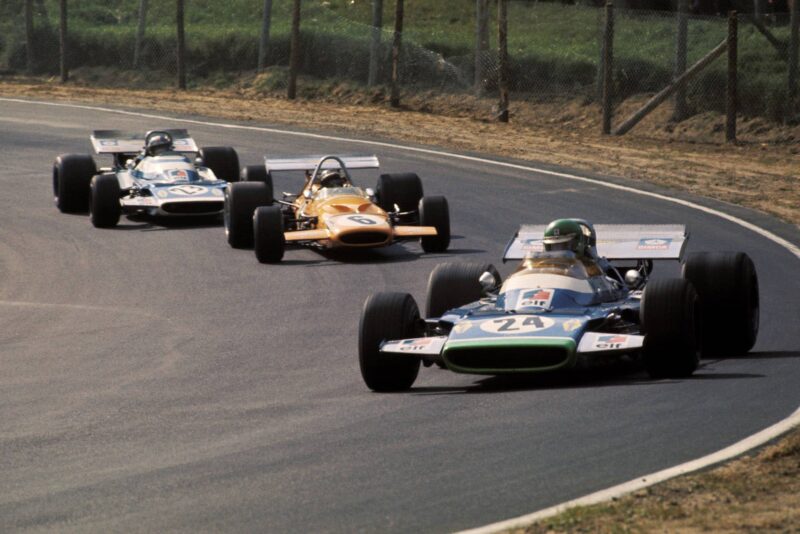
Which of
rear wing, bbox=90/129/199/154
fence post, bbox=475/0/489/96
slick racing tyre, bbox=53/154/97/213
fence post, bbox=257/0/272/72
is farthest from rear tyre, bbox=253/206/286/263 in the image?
fence post, bbox=257/0/272/72

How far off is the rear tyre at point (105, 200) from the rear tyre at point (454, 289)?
1116cm

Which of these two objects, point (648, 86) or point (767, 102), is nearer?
point (767, 102)

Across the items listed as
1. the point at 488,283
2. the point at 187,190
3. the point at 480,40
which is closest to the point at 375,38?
the point at 480,40

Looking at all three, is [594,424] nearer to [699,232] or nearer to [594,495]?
[594,495]

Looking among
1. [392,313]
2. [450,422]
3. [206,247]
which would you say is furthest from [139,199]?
[450,422]

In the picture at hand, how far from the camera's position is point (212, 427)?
11891mm

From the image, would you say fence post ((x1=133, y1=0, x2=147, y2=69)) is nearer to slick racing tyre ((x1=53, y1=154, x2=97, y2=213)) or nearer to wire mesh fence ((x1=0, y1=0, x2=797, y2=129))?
wire mesh fence ((x1=0, y1=0, x2=797, y2=129))

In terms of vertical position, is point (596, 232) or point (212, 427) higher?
point (596, 232)

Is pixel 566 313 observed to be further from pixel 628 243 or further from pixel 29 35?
pixel 29 35

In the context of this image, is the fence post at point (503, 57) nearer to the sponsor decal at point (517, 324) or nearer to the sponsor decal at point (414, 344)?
the sponsor decal at point (517, 324)

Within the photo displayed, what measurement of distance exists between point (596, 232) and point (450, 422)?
5.05 m

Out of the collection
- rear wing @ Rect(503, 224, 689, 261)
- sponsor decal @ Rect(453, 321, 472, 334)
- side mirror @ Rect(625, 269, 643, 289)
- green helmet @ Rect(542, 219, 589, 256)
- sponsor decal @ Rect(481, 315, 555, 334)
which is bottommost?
sponsor decal @ Rect(453, 321, 472, 334)

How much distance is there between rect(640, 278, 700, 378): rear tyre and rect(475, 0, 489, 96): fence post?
82.4ft

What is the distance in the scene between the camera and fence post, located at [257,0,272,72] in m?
43.5
